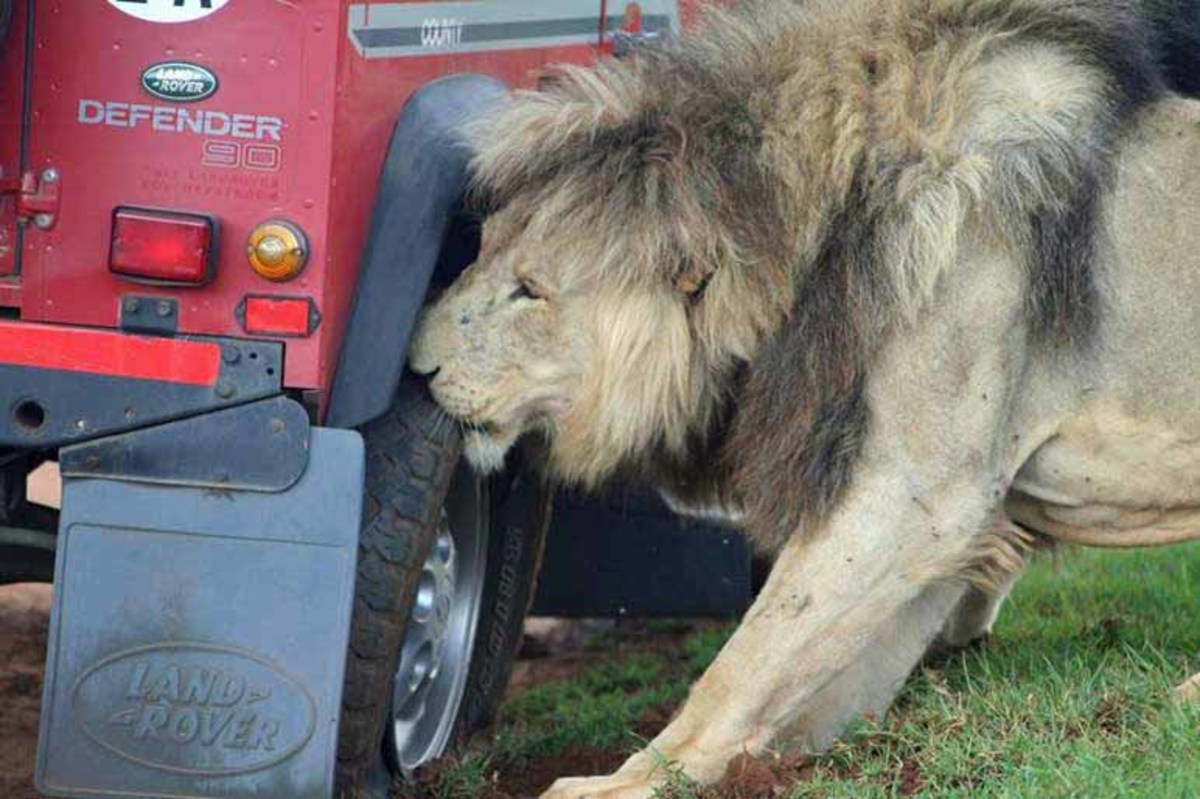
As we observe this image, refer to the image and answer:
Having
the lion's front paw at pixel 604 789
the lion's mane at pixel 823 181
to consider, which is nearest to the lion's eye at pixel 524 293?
the lion's mane at pixel 823 181

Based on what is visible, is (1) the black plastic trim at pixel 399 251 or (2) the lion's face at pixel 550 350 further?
(2) the lion's face at pixel 550 350

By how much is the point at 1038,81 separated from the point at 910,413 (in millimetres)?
773

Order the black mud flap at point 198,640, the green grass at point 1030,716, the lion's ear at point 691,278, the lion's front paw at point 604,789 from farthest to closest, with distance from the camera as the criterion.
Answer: the lion's ear at point 691,278 < the lion's front paw at point 604,789 < the green grass at point 1030,716 < the black mud flap at point 198,640

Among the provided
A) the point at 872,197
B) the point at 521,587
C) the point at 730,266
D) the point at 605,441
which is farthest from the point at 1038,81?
the point at 521,587

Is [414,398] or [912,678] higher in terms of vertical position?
[414,398]

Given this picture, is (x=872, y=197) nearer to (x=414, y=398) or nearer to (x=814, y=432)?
(x=814, y=432)

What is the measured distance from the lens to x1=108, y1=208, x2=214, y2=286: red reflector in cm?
409

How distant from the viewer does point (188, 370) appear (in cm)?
411

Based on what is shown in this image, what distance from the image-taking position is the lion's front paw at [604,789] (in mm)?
4395

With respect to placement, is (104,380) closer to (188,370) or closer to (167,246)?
(188,370)

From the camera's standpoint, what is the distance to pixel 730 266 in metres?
4.55

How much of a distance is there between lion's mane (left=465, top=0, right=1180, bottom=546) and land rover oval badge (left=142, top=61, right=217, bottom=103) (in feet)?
2.23

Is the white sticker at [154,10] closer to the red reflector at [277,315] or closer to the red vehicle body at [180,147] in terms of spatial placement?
the red vehicle body at [180,147]

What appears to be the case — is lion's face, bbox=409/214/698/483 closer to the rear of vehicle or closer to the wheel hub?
the wheel hub
